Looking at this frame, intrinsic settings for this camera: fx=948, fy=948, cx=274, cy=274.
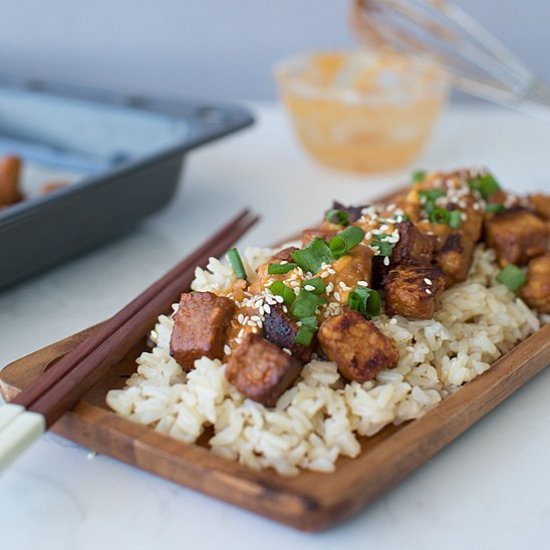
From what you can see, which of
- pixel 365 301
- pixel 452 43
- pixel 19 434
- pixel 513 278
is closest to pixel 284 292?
pixel 365 301

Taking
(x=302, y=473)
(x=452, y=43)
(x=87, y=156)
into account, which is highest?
(x=452, y=43)

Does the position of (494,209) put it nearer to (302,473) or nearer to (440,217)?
(440,217)

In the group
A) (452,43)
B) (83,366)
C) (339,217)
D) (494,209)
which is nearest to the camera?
(83,366)

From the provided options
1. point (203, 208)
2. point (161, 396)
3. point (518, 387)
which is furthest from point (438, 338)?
point (203, 208)

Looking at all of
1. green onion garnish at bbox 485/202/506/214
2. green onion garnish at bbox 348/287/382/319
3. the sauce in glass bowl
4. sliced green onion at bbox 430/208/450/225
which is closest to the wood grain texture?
green onion garnish at bbox 348/287/382/319

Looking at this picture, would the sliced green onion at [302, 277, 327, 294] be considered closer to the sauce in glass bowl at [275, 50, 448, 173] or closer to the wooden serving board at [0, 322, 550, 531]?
the wooden serving board at [0, 322, 550, 531]

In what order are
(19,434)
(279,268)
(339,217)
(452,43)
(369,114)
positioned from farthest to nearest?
(452,43) < (369,114) < (339,217) < (279,268) < (19,434)

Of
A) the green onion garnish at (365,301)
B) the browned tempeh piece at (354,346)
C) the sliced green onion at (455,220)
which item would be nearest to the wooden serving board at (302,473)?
the browned tempeh piece at (354,346)
